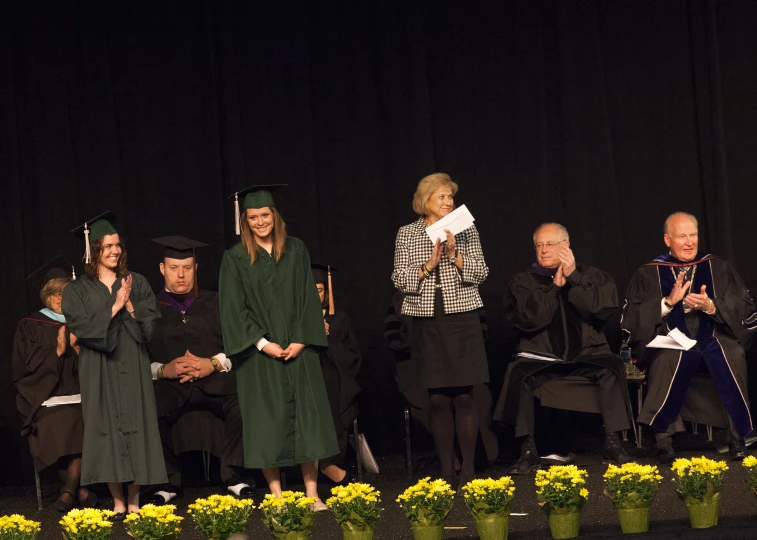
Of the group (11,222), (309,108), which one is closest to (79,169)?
(11,222)

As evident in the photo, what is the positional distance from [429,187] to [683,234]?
1713 millimetres

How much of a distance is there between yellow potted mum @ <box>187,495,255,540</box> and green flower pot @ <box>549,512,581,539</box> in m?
1.22

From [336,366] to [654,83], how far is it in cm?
303

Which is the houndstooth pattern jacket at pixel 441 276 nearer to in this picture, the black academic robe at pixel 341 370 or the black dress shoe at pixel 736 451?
the black academic robe at pixel 341 370

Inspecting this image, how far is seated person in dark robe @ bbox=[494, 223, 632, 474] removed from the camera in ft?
20.2

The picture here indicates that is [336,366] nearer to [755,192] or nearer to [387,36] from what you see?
[387,36]

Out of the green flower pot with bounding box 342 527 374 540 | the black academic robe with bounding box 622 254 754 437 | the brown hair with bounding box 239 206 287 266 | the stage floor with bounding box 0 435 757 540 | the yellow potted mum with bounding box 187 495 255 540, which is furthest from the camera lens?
the black academic robe with bounding box 622 254 754 437

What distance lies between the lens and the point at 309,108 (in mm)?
7168

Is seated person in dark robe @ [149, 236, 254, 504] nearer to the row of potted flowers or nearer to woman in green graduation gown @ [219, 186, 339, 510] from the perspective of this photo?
woman in green graduation gown @ [219, 186, 339, 510]

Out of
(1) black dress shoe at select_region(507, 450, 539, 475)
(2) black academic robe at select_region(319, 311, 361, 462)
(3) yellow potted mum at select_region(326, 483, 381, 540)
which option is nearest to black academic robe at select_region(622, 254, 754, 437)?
(1) black dress shoe at select_region(507, 450, 539, 475)

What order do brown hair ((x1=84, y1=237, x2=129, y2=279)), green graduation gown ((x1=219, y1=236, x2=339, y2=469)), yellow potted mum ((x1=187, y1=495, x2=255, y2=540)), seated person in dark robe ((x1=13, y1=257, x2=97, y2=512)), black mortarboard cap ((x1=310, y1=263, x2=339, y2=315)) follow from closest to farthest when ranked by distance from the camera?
1. yellow potted mum ((x1=187, y1=495, x2=255, y2=540))
2. green graduation gown ((x1=219, y1=236, x2=339, y2=469))
3. brown hair ((x1=84, y1=237, x2=129, y2=279))
4. seated person in dark robe ((x1=13, y1=257, x2=97, y2=512))
5. black mortarboard cap ((x1=310, y1=263, x2=339, y2=315))

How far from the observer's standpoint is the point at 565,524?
4281mm

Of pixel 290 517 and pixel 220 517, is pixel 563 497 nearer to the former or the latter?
pixel 290 517

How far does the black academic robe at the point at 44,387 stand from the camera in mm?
6059
